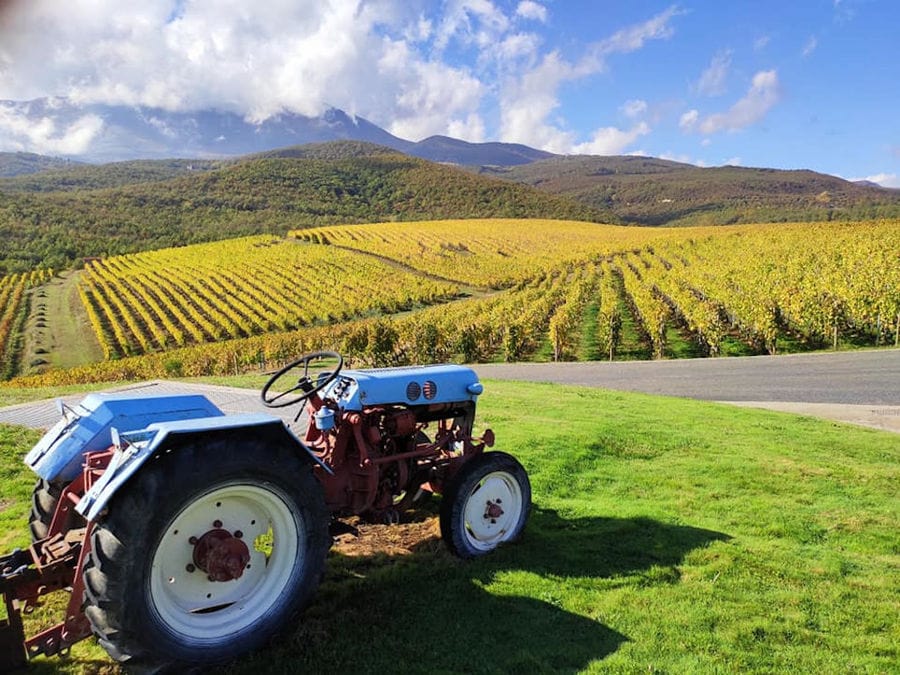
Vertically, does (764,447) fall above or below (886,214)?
below

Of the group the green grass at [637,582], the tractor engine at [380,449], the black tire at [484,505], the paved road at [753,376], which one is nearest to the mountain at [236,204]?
the paved road at [753,376]

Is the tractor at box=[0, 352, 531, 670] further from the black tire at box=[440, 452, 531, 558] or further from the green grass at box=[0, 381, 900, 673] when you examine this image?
the green grass at box=[0, 381, 900, 673]

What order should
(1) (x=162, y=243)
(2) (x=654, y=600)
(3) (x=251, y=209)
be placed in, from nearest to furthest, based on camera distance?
(2) (x=654, y=600) → (1) (x=162, y=243) → (3) (x=251, y=209)

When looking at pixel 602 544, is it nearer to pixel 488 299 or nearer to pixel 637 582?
pixel 637 582

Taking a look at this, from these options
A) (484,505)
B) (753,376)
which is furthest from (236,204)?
(484,505)

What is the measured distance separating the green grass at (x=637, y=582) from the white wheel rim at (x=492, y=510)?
167 mm

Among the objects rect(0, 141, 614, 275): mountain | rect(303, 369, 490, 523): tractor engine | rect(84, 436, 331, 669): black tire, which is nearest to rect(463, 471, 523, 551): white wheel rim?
rect(303, 369, 490, 523): tractor engine

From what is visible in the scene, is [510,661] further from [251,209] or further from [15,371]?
[251,209]

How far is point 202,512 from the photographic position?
3.14 meters

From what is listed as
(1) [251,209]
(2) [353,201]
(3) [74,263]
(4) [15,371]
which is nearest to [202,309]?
(4) [15,371]

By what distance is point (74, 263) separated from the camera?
217 feet

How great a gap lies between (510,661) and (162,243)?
90.1m

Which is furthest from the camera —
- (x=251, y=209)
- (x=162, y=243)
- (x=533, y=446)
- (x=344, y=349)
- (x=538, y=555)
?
(x=251, y=209)

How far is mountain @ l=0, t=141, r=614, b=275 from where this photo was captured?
77562 millimetres
